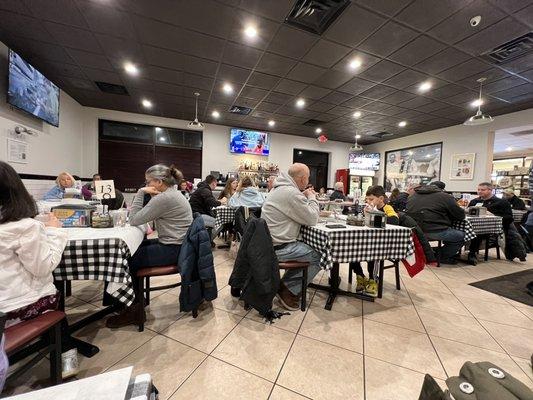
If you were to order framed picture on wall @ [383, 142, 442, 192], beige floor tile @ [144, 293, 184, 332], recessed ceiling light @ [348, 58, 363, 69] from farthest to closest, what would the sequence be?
framed picture on wall @ [383, 142, 442, 192] → recessed ceiling light @ [348, 58, 363, 69] → beige floor tile @ [144, 293, 184, 332]

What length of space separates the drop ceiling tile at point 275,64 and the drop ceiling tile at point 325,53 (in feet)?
1.00

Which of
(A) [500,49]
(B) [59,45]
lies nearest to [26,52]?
(B) [59,45]

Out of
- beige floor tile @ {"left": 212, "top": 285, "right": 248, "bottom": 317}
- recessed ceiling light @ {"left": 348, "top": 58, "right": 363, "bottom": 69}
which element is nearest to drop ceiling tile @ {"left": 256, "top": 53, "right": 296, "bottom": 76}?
recessed ceiling light @ {"left": 348, "top": 58, "right": 363, "bottom": 69}

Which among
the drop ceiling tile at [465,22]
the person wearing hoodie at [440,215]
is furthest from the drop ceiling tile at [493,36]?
the person wearing hoodie at [440,215]

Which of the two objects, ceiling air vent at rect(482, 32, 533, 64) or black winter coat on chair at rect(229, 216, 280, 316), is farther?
ceiling air vent at rect(482, 32, 533, 64)

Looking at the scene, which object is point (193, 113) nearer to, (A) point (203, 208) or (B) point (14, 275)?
(A) point (203, 208)

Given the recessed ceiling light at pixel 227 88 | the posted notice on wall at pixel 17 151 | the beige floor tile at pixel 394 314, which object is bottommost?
the beige floor tile at pixel 394 314

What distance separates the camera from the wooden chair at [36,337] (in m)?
1.06

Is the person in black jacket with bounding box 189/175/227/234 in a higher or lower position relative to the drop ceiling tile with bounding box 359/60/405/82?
lower

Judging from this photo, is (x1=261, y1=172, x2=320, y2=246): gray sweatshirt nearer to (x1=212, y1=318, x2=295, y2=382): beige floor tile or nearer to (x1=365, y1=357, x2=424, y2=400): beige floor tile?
(x1=212, y1=318, x2=295, y2=382): beige floor tile

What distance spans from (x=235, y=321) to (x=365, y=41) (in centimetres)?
389

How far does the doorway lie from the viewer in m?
9.67

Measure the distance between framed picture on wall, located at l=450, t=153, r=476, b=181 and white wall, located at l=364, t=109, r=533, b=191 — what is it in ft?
0.30

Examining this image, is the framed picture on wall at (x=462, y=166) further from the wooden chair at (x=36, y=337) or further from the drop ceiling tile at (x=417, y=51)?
the wooden chair at (x=36, y=337)
